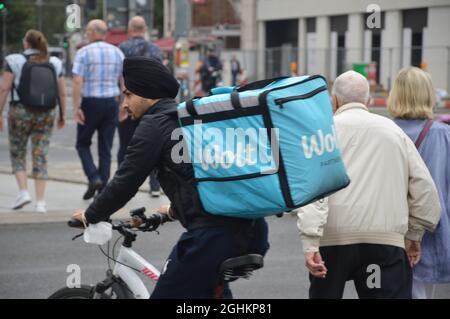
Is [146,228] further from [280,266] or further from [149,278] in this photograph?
[280,266]

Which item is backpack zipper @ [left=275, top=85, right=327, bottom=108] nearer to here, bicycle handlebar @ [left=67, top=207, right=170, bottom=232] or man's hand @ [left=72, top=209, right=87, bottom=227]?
bicycle handlebar @ [left=67, top=207, right=170, bottom=232]

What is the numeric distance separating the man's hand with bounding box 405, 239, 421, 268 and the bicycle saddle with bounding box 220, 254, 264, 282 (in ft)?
4.15

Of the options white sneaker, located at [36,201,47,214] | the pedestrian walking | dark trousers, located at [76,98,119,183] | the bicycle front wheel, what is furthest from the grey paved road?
the pedestrian walking

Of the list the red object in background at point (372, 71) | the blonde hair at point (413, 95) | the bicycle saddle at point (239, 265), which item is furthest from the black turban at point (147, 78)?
the red object in background at point (372, 71)

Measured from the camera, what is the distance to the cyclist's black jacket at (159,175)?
448cm

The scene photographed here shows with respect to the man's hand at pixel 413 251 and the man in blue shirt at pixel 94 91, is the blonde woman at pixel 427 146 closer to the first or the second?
the man's hand at pixel 413 251

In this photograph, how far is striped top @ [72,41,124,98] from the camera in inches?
449

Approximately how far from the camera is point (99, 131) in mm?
11641

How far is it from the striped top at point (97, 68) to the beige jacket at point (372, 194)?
6486 mm

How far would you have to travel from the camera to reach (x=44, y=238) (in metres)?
9.70

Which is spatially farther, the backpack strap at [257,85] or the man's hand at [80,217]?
the man's hand at [80,217]

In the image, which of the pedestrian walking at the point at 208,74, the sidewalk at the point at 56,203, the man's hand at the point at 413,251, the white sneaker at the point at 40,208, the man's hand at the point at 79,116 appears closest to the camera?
the man's hand at the point at 413,251

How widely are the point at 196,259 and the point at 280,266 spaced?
414 centimetres

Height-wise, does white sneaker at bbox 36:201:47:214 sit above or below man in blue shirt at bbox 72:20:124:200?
below
